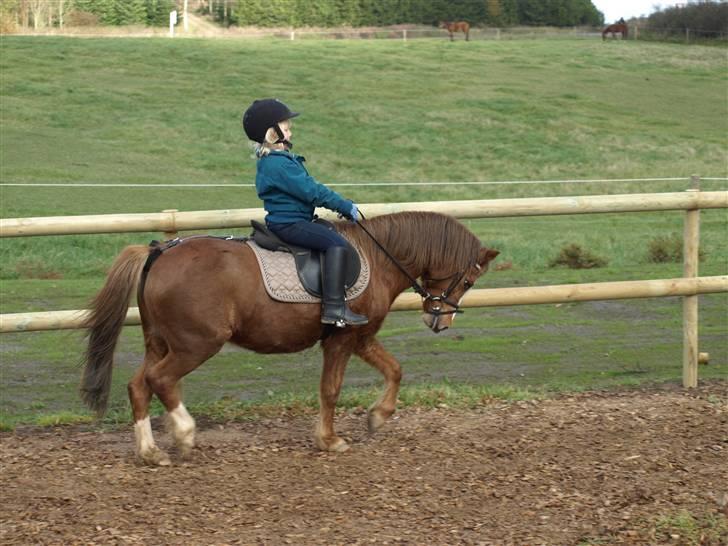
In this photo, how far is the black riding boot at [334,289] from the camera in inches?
247

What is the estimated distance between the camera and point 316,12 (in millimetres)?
52812

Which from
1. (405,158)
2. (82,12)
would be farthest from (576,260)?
(82,12)

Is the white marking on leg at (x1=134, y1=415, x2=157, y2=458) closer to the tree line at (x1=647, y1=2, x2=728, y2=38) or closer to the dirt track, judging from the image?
the dirt track

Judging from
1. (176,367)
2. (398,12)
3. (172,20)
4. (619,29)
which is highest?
(398,12)

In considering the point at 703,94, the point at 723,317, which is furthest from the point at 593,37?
the point at 723,317

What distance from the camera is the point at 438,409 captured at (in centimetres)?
756

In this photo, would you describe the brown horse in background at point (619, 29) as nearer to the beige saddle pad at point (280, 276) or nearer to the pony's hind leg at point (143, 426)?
the beige saddle pad at point (280, 276)

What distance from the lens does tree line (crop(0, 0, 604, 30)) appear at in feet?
88.6

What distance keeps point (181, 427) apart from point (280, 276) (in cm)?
104

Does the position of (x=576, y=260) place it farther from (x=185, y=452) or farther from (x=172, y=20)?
(x=172, y=20)

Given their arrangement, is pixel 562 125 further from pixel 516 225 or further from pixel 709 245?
pixel 709 245

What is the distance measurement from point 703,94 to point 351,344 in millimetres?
35909

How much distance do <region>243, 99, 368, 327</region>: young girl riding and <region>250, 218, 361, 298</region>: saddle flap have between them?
0.04m

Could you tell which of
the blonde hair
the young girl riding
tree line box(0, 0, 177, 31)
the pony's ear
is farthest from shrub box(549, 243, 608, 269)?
tree line box(0, 0, 177, 31)
